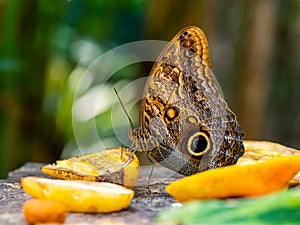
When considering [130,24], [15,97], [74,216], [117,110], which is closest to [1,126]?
[15,97]

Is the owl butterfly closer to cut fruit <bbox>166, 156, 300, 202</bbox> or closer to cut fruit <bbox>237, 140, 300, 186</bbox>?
cut fruit <bbox>237, 140, 300, 186</bbox>

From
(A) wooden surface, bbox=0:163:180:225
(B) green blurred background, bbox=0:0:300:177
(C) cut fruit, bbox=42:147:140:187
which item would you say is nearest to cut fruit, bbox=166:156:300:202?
(A) wooden surface, bbox=0:163:180:225

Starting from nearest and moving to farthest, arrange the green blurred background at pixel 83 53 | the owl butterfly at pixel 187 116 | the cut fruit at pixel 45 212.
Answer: the cut fruit at pixel 45 212 < the owl butterfly at pixel 187 116 < the green blurred background at pixel 83 53

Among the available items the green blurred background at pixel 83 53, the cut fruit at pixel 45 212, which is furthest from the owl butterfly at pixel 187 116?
the green blurred background at pixel 83 53

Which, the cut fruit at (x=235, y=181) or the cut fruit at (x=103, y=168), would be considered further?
the cut fruit at (x=103, y=168)

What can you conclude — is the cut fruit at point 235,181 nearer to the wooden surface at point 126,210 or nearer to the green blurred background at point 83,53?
the wooden surface at point 126,210

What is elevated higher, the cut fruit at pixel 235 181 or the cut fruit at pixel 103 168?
the cut fruit at pixel 235 181

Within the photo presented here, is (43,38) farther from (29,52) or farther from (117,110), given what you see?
(117,110)
